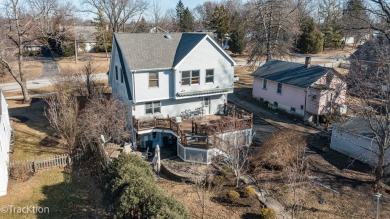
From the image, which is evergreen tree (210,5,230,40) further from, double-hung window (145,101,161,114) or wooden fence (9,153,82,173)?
wooden fence (9,153,82,173)

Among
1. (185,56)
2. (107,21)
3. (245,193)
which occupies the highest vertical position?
(107,21)

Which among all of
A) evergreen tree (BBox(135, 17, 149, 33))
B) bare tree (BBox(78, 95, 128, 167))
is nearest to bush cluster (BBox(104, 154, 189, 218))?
bare tree (BBox(78, 95, 128, 167))

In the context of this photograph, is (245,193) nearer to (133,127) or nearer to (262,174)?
(262,174)

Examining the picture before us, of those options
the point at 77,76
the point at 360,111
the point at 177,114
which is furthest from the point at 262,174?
the point at 77,76

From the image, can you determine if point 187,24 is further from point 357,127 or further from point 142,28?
point 357,127

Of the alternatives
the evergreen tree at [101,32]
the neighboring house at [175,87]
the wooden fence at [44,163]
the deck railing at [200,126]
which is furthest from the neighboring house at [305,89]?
the evergreen tree at [101,32]

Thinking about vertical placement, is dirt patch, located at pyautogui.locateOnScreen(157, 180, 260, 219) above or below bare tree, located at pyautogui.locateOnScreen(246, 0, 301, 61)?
below
